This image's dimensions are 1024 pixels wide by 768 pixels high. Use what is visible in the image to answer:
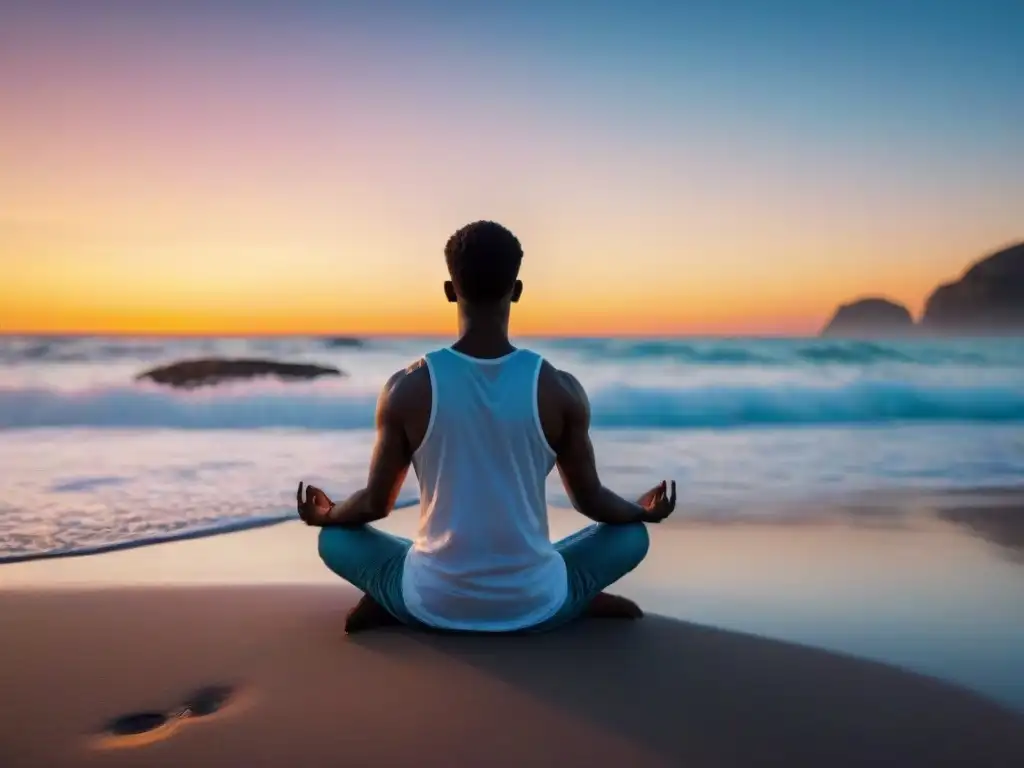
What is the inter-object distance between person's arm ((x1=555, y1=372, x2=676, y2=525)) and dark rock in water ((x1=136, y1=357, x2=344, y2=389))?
18660 mm

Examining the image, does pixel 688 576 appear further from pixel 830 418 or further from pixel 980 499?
pixel 830 418

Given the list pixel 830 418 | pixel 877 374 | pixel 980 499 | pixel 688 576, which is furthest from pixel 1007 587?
pixel 877 374

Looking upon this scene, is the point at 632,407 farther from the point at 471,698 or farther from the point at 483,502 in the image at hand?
the point at 471,698

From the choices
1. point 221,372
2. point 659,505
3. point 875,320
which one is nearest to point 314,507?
point 659,505

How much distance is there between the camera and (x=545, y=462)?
3109 millimetres

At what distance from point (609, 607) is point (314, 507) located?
50.9 inches

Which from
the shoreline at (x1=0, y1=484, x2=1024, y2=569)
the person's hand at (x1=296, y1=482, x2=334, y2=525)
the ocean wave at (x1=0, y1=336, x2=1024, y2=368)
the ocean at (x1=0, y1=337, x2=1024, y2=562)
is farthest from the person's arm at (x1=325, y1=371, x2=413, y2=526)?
the ocean wave at (x1=0, y1=336, x2=1024, y2=368)

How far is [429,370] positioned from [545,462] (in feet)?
1.73

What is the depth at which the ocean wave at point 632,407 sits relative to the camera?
13734 mm

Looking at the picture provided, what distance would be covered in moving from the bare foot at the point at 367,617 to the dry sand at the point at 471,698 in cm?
6

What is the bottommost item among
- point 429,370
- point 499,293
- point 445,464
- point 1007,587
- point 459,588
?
point 1007,587

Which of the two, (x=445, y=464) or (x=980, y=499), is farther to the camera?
(x=980, y=499)

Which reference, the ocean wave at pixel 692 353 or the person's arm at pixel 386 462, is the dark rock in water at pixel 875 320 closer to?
the ocean wave at pixel 692 353

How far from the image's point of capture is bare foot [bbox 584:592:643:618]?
367 centimetres
